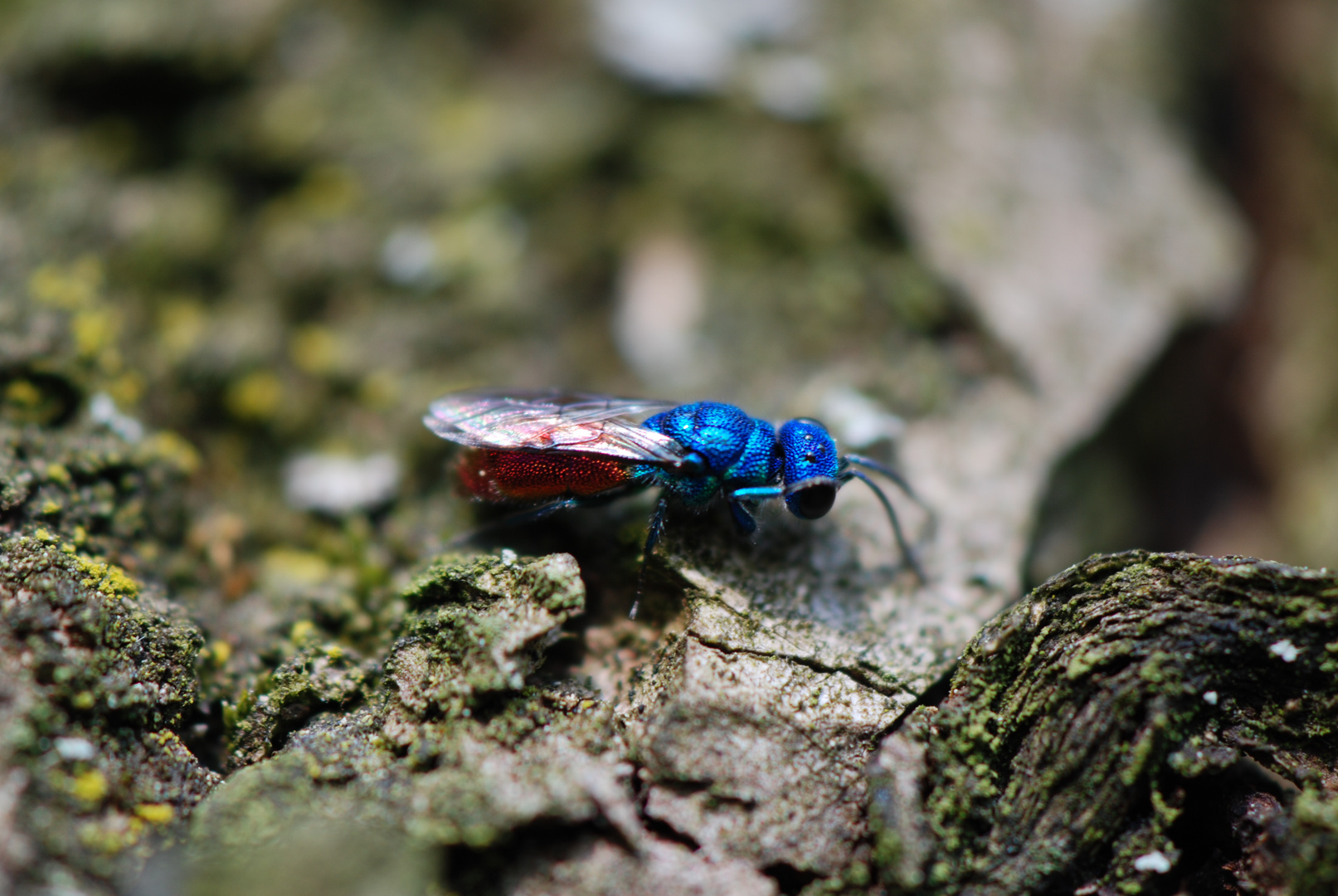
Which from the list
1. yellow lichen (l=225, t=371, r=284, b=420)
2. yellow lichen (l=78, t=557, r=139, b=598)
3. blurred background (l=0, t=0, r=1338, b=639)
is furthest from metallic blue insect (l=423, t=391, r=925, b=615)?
yellow lichen (l=78, t=557, r=139, b=598)

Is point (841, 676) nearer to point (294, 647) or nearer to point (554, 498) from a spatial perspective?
point (554, 498)

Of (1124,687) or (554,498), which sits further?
(554,498)

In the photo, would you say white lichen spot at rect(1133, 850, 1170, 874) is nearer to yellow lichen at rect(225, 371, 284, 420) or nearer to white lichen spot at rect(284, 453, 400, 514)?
white lichen spot at rect(284, 453, 400, 514)

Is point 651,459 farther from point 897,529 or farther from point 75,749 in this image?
point 75,749

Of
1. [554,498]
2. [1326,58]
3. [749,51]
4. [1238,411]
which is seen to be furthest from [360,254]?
[1326,58]

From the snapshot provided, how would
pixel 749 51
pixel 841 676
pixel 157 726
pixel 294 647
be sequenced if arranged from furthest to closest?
1. pixel 749 51
2. pixel 294 647
3. pixel 841 676
4. pixel 157 726

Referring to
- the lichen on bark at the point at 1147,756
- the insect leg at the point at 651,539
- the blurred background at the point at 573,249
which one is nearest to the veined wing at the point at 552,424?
the insect leg at the point at 651,539

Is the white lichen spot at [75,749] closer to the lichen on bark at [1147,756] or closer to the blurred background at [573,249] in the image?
the blurred background at [573,249]
